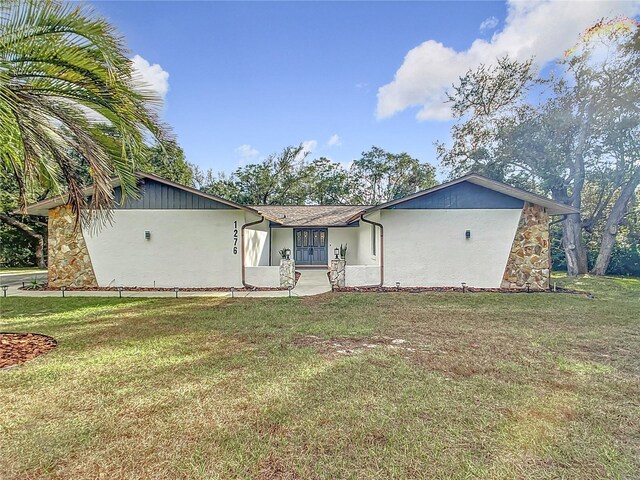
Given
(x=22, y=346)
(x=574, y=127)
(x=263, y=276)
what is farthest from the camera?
(x=574, y=127)

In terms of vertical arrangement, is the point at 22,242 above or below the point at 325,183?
below

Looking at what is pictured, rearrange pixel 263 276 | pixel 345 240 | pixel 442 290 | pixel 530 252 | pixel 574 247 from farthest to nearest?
pixel 345 240 < pixel 574 247 < pixel 263 276 < pixel 530 252 < pixel 442 290

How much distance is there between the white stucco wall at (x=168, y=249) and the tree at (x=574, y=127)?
16.1m

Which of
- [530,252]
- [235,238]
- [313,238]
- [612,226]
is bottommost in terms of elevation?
[530,252]

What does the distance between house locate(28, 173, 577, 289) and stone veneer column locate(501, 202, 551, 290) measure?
0.03 meters

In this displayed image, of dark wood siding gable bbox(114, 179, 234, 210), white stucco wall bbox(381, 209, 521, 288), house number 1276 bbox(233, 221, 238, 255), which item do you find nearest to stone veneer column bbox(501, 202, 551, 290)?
white stucco wall bbox(381, 209, 521, 288)

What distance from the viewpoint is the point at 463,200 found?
11742 millimetres

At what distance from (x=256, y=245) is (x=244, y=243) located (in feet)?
8.26

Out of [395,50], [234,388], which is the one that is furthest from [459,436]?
[395,50]

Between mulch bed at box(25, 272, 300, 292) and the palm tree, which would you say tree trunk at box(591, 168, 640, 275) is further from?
the palm tree

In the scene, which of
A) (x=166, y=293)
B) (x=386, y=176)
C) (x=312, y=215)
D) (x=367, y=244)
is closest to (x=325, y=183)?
(x=386, y=176)

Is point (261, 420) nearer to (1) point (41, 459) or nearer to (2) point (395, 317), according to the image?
(1) point (41, 459)

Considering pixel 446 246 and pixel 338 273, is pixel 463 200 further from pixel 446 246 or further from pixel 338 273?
pixel 338 273

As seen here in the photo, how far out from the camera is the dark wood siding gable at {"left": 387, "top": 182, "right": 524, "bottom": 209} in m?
11.7
